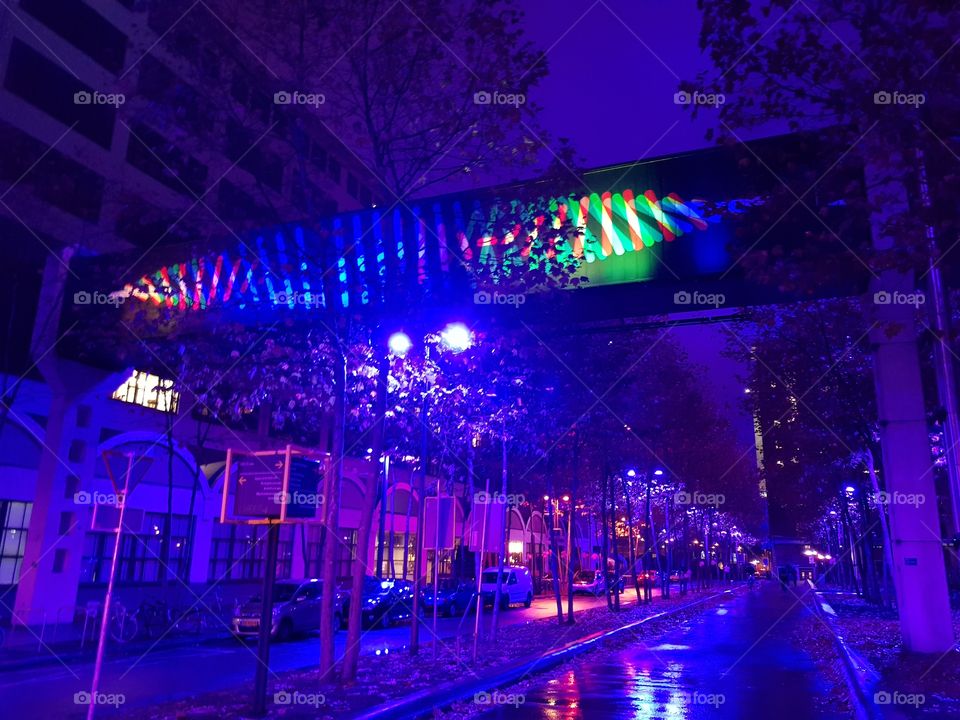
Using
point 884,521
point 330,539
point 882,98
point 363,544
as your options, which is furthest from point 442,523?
point 884,521

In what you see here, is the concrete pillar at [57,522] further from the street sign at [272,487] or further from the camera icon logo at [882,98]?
the camera icon logo at [882,98]

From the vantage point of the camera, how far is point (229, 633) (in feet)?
70.4

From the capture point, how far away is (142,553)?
28672 millimetres

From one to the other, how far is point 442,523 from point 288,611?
6.92 metres

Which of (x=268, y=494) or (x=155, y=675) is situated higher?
(x=268, y=494)

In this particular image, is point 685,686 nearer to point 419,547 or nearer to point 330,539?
point 330,539

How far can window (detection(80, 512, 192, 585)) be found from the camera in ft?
87.8

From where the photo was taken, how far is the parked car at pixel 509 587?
34.0 m

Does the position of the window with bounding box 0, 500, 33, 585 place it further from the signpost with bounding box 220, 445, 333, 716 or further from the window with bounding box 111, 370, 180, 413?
the signpost with bounding box 220, 445, 333, 716

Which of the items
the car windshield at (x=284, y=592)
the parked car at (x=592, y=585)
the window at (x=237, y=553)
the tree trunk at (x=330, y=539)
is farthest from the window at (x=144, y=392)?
the parked car at (x=592, y=585)

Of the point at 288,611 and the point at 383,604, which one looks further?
the point at 383,604

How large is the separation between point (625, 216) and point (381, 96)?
181 inches

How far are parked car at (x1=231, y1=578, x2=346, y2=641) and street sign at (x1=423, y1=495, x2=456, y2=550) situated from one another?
16.2 feet

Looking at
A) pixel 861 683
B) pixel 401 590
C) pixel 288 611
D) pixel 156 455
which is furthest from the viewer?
pixel 156 455
